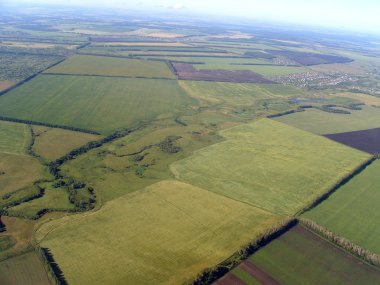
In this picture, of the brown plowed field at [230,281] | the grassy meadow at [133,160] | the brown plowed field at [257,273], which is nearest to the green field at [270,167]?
the grassy meadow at [133,160]

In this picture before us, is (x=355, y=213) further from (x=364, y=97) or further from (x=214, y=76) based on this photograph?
(x=214, y=76)

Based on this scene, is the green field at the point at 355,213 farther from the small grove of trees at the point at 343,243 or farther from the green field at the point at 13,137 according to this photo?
the green field at the point at 13,137

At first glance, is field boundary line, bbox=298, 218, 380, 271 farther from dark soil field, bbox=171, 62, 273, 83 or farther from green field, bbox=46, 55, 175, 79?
green field, bbox=46, 55, 175, 79

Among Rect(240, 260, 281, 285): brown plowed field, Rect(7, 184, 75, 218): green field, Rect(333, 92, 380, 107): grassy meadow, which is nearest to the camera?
Rect(240, 260, 281, 285): brown plowed field

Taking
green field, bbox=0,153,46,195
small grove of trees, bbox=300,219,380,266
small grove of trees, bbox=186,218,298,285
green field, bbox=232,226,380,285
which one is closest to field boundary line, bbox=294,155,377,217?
small grove of trees, bbox=300,219,380,266

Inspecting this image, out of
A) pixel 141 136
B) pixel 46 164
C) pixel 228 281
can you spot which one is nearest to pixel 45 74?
pixel 141 136

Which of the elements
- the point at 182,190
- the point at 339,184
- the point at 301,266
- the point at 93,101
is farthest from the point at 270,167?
the point at 93,101
